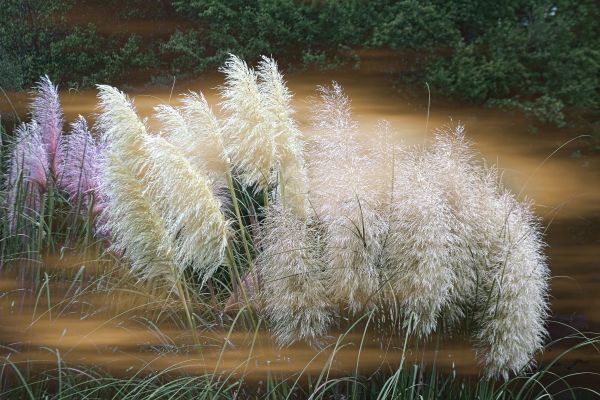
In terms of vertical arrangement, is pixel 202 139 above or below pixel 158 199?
above

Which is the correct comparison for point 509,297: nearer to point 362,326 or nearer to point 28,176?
point 362,326

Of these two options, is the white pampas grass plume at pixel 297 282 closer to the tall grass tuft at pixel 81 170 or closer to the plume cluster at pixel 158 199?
the plume cluster at pixel 158 199

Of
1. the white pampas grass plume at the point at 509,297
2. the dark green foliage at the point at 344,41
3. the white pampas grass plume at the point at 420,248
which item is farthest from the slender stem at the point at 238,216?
the dark green foliage at the point at 344,41

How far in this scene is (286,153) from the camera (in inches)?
52.1

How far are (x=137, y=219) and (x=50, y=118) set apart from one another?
545mm

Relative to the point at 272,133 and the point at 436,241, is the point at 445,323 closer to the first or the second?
the point at 436,241

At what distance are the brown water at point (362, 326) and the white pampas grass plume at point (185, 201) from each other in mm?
172

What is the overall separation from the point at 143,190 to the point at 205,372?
33 centimetres

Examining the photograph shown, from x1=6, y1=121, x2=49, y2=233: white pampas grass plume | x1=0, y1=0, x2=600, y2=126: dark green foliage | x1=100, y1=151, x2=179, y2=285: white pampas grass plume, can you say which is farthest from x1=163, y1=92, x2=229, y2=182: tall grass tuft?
x1=0, y1=0, x2=600, y2=126: dark green foliage

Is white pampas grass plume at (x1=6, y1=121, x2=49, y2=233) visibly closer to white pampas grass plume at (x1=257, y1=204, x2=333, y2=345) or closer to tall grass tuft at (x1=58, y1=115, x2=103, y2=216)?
tall grass tuft at (x1=58, y1=115, x2=103, y2=216)

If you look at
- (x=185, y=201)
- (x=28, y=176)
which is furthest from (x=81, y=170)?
(x=185, y=201)

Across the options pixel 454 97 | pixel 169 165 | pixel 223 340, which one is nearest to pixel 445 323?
pixel 223 340

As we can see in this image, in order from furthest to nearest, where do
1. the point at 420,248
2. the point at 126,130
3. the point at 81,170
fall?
the point at 81,170, the point at 126,130, the point at 420,248

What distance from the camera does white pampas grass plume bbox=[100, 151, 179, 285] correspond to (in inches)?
48.9
